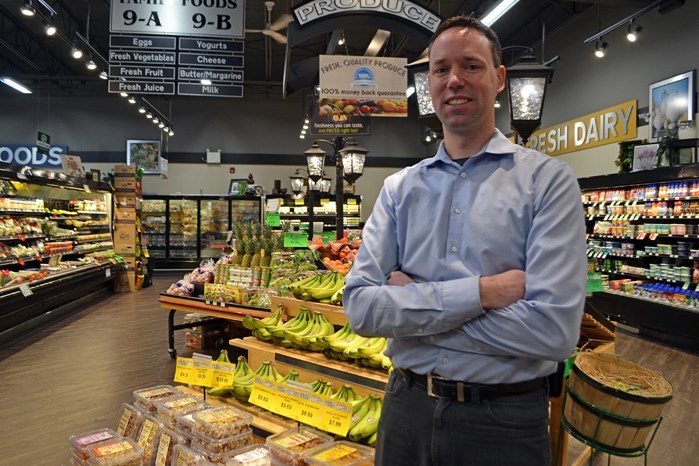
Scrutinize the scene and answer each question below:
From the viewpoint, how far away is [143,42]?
6.50m

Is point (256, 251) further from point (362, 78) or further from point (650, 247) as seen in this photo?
point (650, 247)

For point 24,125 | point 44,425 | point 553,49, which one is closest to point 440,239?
point 44,425

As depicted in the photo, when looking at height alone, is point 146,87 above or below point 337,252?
above

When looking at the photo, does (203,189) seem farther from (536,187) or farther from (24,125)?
A: (536,187)

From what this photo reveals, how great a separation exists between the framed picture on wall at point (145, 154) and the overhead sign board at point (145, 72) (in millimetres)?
10183

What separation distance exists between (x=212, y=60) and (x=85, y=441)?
5.71 metres

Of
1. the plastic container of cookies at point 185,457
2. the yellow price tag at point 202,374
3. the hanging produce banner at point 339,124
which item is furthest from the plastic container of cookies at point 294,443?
the hanging produce banner at point 339,124

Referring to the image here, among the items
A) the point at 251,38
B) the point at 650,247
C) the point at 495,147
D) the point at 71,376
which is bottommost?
the point at 71,376

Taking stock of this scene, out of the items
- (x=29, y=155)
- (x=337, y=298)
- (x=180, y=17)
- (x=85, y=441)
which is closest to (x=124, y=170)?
(x=180, y=17)

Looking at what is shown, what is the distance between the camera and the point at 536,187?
1.24 meters

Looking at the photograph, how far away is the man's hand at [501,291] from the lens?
3.82 ft

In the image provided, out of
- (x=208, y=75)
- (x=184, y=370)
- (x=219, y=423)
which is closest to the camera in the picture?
(x=219, y=423)

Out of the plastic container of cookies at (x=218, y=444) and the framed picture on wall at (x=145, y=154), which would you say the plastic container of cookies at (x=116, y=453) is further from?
the framed picture on wall at (x=145, y=154)

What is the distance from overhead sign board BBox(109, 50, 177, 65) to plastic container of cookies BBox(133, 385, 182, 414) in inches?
208
